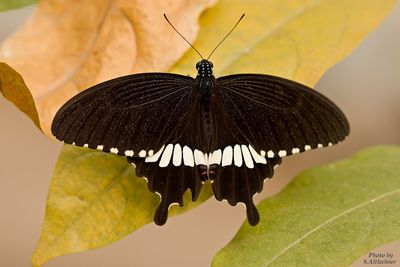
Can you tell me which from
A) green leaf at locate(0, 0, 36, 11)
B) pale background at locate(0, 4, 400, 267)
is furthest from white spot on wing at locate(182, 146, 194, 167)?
pale background at locate(0, 4, 400, 267)

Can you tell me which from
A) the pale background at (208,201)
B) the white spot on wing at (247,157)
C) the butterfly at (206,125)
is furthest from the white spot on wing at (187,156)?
the pale background at (208,201)

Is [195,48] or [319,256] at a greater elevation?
[195,48]

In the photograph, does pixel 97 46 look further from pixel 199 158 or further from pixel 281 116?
pixel 281 116

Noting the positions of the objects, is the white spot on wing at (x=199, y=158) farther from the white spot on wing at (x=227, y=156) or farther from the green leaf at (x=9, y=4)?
the green leaf at (x=9, y=4)

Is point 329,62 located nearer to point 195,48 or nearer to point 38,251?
point 195,48

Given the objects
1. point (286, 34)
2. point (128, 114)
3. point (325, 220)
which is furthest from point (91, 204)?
point (286, 34)

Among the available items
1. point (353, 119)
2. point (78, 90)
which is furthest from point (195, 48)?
point (353, 119)

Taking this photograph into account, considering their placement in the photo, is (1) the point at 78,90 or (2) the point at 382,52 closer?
(1) the point at 78,90
